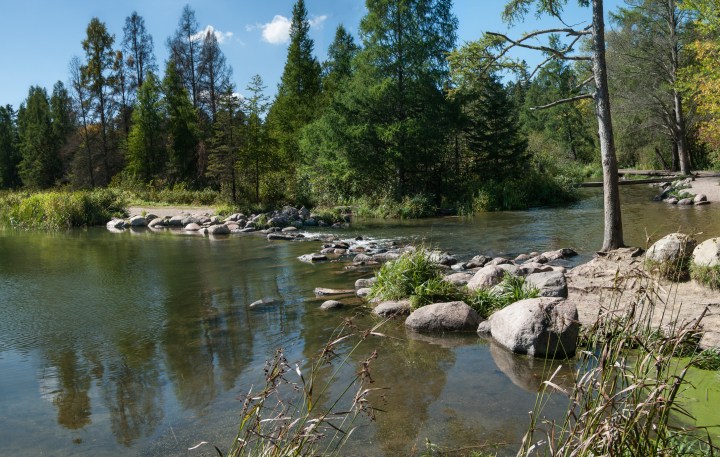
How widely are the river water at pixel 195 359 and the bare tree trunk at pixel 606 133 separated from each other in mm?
1215

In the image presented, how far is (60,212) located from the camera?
25.4m

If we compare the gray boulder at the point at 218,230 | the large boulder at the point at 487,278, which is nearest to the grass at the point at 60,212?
the gray boulder at the point at 218,230

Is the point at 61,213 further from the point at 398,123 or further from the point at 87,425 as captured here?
the point at 87,425

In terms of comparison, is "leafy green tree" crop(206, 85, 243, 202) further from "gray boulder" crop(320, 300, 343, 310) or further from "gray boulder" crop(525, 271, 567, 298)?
"gray boulder" crop(525, 271, 567, 298)

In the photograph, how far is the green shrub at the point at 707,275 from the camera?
7.47 meters

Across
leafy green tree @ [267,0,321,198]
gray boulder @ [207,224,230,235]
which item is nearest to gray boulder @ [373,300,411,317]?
gray boulder @ [207,224,230,235]

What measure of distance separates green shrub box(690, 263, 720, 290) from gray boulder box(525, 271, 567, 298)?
1.72 metres

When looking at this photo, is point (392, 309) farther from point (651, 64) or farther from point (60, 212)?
point (651, 64)

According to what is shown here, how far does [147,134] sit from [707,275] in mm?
37096

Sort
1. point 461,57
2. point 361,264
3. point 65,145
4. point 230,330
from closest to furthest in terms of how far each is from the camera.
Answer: point 230,330 → point 461,57 → point 361,264 → point 65,145

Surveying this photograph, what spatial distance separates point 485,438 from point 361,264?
872 cm

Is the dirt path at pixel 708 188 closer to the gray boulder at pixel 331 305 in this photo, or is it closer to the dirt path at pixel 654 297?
the dirt path at pixel 654 297

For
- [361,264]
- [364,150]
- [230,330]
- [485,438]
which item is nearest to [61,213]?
[364,150]

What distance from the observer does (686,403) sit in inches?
185
